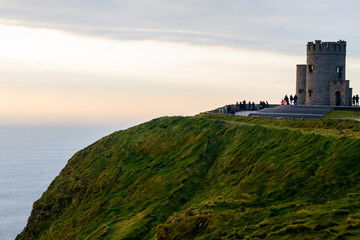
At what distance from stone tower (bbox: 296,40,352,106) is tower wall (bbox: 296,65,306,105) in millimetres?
4978

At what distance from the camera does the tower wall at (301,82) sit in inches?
2886

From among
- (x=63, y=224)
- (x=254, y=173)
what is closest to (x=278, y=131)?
(x=254, y=173)

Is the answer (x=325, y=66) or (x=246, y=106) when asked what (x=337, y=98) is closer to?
(x=325, y=66)

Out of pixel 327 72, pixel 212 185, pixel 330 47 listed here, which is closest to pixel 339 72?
pixel 327 72

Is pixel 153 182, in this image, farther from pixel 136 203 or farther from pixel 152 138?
pixel 152 138

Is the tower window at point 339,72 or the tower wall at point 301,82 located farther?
the tower wall at point 301,82

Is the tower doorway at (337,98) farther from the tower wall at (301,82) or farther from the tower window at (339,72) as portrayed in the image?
the tower wall at (301,82)

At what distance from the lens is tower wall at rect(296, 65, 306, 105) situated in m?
73.3

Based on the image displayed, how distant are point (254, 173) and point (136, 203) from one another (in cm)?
1003

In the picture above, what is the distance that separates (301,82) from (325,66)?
23.6 feet

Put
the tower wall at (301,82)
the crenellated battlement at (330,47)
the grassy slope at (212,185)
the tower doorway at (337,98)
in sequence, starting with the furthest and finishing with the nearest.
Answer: the tower wall at (301,82) → the crenellated battlement at (330,47) → the tower doorway at (337,98) → the grassy slope at (212,185)

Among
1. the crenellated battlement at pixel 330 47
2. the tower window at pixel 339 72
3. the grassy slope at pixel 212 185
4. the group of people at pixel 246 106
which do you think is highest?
the crenellated battlement at pixel 330 47

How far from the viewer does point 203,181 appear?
113ft

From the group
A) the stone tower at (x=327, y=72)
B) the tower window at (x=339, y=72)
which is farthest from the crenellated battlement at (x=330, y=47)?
the tower window at (x=339, y=72)
